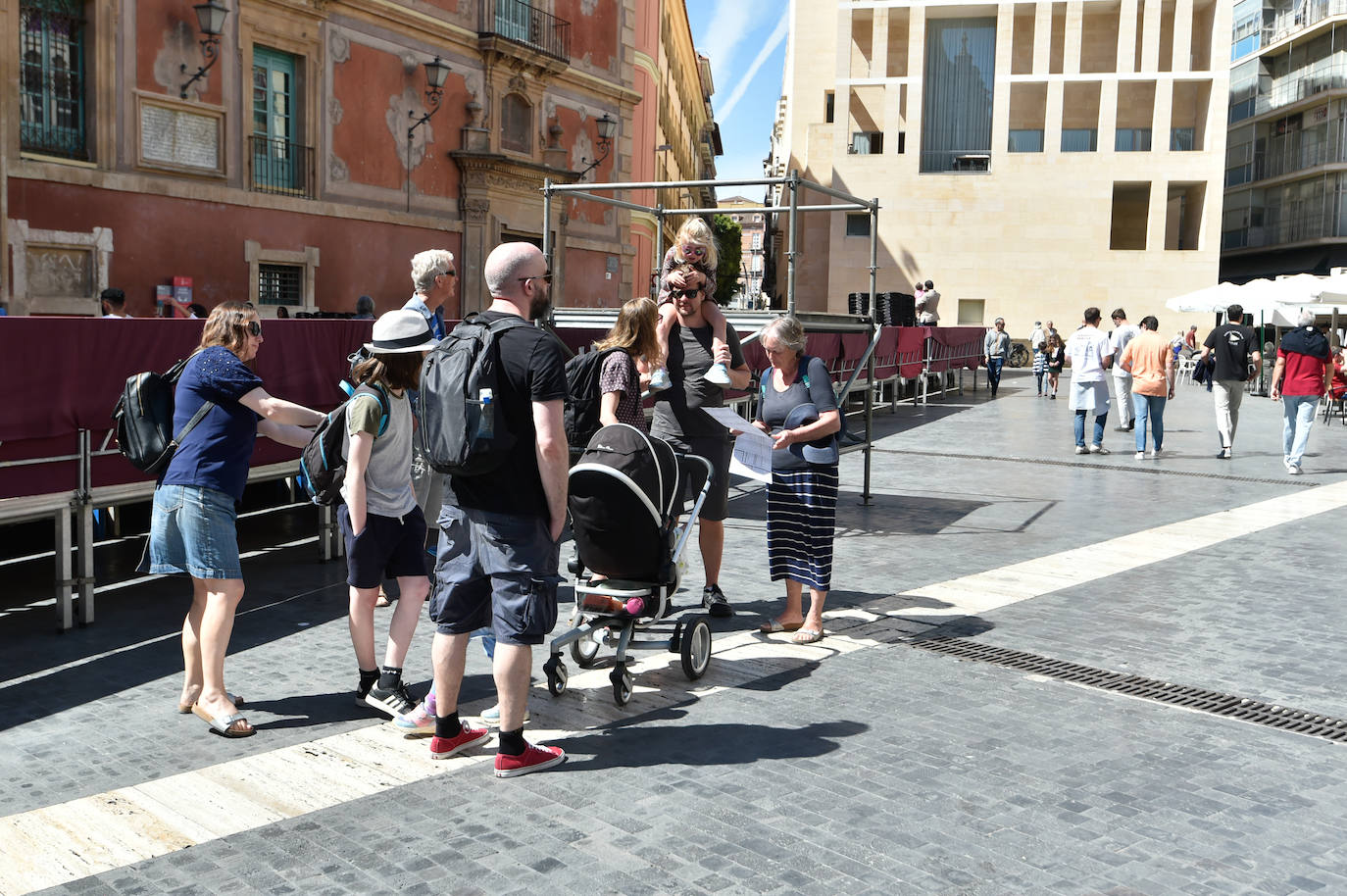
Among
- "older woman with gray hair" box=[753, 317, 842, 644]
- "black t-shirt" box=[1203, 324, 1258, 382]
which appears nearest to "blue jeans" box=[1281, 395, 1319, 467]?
"black t-shirt" box=[1203, 324, 1258, 382]

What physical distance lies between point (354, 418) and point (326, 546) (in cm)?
351

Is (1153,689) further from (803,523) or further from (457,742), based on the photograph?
(457,742)

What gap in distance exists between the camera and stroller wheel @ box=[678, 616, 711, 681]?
18.3ft

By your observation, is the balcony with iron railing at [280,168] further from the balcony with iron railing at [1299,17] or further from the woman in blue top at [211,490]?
the balcony with iron railing at [1299,17]

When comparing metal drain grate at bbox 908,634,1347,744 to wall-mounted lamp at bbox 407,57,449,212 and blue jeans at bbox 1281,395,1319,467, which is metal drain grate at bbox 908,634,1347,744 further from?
wall-mounted lamp at bbox 407,57,449,212

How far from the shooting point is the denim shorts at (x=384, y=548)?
5.11 m

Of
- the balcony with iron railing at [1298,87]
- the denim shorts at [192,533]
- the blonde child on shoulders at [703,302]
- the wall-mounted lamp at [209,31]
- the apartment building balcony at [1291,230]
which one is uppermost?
the balcony with iron railing at [1298,87]

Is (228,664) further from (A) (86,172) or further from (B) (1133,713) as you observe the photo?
(A) (86,172)

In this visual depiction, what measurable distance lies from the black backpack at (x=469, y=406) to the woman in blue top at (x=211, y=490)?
93 centimetres

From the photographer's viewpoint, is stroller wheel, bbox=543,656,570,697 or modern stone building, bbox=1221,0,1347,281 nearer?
stroller wheel, bbox=543,656,570,697

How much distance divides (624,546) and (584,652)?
79cm

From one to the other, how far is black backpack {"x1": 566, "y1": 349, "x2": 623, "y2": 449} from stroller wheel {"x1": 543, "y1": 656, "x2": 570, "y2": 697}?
1224mm

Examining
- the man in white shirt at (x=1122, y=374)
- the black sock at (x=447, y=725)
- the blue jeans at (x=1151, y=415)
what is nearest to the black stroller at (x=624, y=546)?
the black sock at (x=447, y=725)

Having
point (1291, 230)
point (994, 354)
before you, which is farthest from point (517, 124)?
point (1291, 230)
